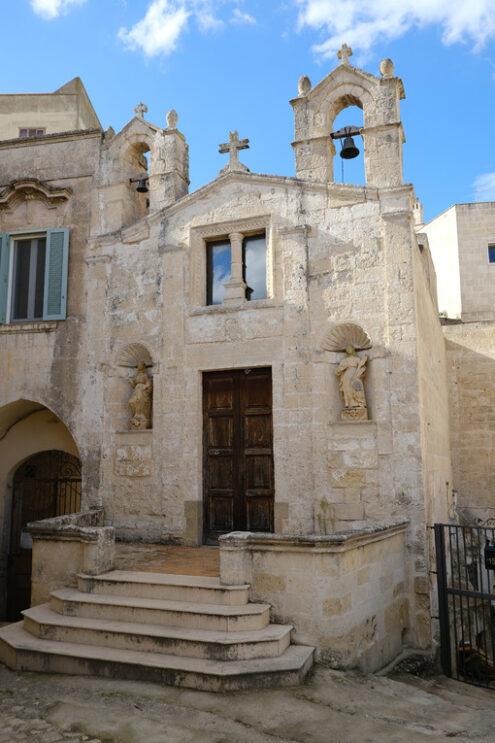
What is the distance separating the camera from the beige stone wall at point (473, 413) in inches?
540

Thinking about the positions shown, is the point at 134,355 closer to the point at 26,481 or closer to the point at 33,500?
the point at 26,481

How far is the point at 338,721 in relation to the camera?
4613 millimetres

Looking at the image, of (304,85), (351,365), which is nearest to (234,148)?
(304,85)

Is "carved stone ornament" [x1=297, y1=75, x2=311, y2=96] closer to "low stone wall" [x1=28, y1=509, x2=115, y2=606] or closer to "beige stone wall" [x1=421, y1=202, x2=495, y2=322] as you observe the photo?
"low stone wall" [x1=28, y1=509, x2=115, y2=606]

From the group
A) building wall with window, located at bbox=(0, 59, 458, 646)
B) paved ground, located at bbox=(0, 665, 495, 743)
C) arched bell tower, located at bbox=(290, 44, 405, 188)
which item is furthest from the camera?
arched bell tower, located at bbox=(290, 44, 405, 188)

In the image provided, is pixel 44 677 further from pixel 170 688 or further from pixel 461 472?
pixel 461 472

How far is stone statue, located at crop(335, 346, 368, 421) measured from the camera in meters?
8.18

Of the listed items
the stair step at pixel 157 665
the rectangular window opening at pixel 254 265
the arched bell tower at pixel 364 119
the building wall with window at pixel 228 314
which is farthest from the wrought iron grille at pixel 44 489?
the arched bell tower at pixel 364 119

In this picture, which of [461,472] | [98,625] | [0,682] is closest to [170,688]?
[98,625]

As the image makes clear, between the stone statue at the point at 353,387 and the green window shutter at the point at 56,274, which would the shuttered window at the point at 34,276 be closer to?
the green window shutter at the point at 56,274

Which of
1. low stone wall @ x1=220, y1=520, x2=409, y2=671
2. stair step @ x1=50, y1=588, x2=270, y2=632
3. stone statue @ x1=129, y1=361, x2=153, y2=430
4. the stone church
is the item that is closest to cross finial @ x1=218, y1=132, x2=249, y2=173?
the stone church

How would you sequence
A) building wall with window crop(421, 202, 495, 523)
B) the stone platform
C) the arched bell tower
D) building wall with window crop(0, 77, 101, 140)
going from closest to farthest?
the stone platform < the arched bell tower < building wall with window crop(421, 202, 495, 523) < building wall with window crop(0, 77, 101, 140)

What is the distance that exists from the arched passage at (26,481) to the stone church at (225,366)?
38 mm

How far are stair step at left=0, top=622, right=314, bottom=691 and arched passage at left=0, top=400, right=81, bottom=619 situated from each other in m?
5.22
